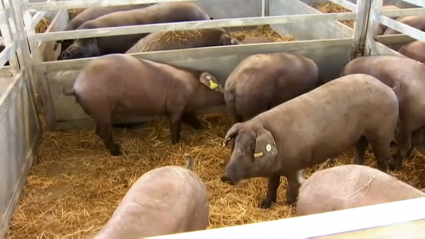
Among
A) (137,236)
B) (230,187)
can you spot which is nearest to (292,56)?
(230,187)

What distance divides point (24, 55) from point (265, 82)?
6.72ft

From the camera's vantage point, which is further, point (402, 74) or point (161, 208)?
point (402, 74)

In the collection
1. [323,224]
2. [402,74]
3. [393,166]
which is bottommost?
[393,166]

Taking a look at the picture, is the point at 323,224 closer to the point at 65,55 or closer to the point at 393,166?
the point at 393,166

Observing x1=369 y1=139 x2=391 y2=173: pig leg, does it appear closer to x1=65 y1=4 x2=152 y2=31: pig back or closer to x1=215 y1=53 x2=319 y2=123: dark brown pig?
x1=215 y1=53 x2=319 y2=123: dark brown pig

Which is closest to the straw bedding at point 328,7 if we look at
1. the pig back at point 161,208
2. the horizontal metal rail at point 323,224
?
the pig back at point 161,208

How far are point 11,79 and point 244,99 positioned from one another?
6.24 feet

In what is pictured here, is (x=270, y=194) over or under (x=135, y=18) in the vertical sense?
under

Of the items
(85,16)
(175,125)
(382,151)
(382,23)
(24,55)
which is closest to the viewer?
(382,151)

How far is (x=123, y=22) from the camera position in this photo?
5.06 meters

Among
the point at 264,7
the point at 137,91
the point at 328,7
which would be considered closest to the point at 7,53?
the point at 137,91

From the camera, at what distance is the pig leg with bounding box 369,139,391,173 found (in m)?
3.27

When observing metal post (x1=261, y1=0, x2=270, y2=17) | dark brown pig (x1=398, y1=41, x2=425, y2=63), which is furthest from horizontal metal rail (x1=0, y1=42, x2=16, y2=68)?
metal post (x1=261, y1=0, x2=270, y2=17)

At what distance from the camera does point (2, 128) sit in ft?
10.6
